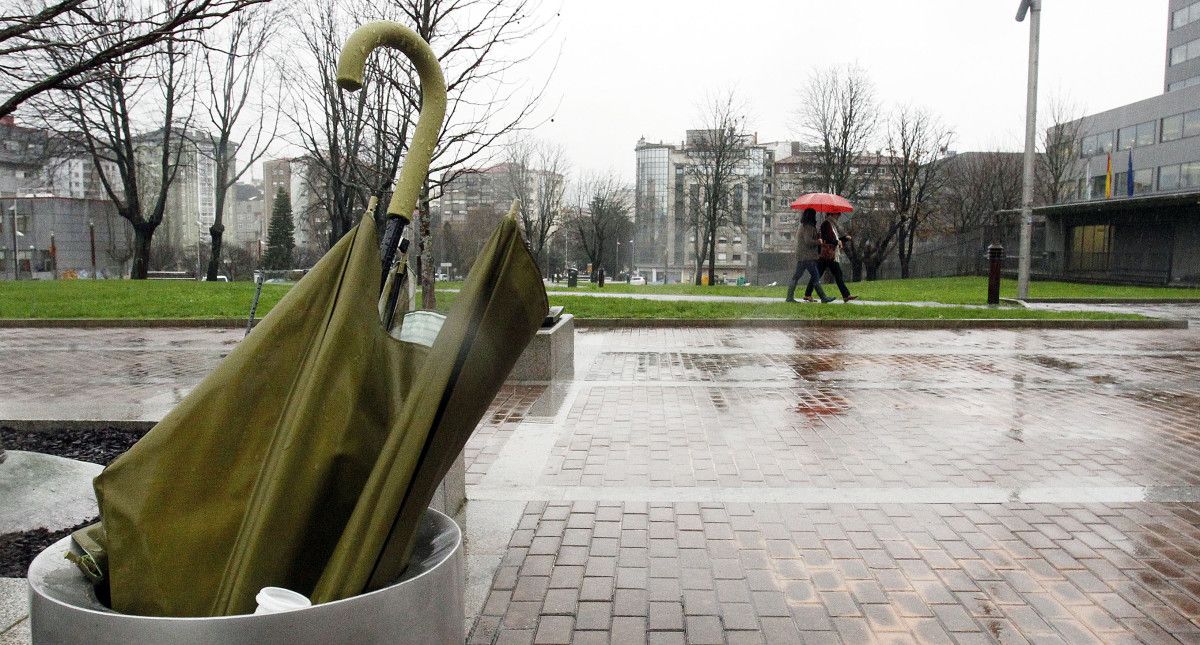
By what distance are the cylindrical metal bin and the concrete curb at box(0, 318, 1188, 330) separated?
43.3 feet

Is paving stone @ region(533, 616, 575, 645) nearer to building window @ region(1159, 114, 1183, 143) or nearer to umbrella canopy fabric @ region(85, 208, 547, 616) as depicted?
umbrella canopy fabric @ region(85, 208, 547, 616)

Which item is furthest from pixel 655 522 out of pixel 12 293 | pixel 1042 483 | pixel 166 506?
pixel 12 293

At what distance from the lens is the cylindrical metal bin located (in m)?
1.25

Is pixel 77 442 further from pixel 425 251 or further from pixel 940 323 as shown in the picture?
pixel 940 323

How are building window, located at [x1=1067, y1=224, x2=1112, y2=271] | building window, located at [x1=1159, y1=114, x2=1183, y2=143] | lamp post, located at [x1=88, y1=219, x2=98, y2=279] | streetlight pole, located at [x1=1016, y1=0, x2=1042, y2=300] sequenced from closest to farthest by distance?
streetlight pole, located at [x1=1016, y1=0, x2=1042, y2=300] < building window, located at [x1=1067, y1=224, x2=1112, y2=271] < building window, located at [x1=1159, y1=114, x2=1183, y2=143] < lamp post, located at [x1=88, y1=219, x2=98, y2=279]

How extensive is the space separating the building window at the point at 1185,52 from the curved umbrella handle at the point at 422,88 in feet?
228

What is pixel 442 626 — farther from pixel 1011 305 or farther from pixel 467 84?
pixel 1011 305

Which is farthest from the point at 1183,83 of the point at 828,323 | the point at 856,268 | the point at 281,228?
the point at 281,228

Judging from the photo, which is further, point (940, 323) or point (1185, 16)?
point (1185, 16)

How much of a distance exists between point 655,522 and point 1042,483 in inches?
98.8

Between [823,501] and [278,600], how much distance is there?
3.85 meters

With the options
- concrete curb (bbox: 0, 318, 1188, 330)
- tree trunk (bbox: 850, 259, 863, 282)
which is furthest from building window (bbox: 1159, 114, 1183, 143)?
concrete curb (bbox: 0, 318, 1188, 330)

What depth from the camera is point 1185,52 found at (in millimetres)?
56219

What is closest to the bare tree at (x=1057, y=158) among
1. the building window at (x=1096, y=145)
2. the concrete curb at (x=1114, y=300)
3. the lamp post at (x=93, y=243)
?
the building window at (x=1096, y=145)
